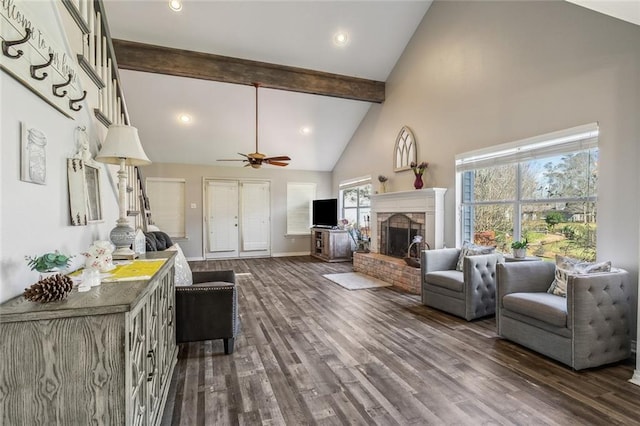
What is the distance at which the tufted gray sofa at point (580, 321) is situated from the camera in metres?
2.42

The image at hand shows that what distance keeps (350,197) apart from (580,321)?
6249 millimetres

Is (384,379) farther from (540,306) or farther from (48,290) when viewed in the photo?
(48,290)

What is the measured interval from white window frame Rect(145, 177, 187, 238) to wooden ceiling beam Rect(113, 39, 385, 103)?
341 centimetres

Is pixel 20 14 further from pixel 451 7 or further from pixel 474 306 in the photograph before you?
pixel 451 7

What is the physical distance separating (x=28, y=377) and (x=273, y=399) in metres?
1.42

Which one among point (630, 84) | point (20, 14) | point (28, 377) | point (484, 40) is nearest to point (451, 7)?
point (484, 40)

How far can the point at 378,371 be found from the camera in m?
2.47

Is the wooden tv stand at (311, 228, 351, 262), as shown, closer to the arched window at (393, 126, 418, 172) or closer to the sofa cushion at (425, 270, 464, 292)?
the arched window at (393, 126, 418, 172)

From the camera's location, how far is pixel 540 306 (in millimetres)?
2670

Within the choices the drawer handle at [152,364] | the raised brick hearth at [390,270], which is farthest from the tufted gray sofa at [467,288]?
the drawer handle at [152,364]

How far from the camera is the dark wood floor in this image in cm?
193

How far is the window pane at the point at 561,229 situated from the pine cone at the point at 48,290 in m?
4.07

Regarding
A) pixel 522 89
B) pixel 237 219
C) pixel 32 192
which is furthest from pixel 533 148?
pixel 237 219

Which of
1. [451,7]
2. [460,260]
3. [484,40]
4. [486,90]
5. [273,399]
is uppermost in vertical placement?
[451,7]
